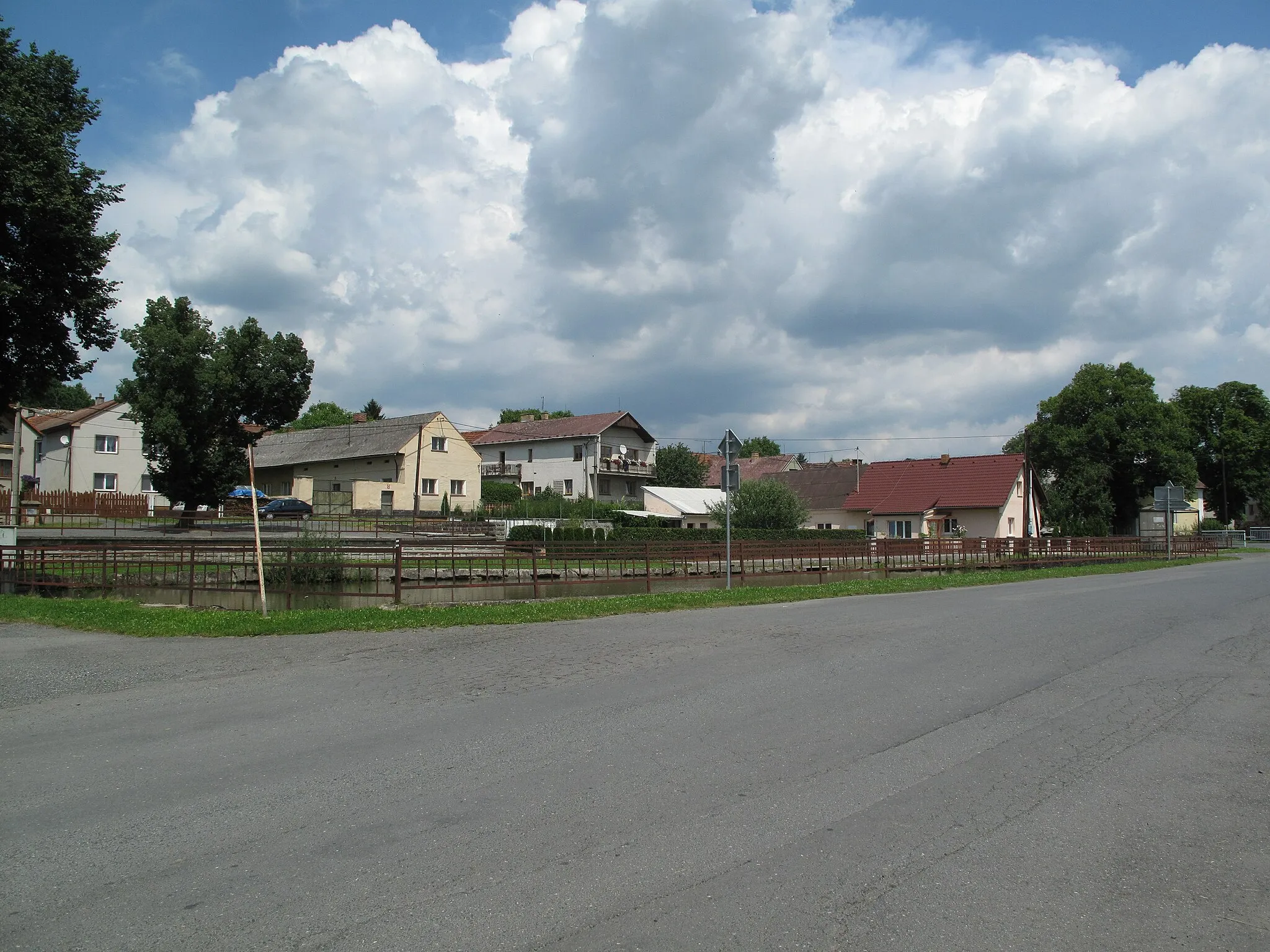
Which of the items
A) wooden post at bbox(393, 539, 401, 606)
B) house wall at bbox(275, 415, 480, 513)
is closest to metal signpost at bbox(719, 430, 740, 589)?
A: wooden post at bbox(393, 539, 401, 606)

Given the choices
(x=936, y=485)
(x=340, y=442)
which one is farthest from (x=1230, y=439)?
(x=340, y=442)

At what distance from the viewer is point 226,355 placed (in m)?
47.0

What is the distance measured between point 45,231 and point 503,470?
52075 mm

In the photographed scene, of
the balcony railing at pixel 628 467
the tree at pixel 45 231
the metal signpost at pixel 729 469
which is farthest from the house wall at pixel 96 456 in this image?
the metal signpost at pixel 729 469

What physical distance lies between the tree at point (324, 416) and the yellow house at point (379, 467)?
111 ft

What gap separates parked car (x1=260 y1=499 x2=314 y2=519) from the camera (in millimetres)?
49250

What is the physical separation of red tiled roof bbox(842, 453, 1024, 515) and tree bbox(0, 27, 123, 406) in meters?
50.6

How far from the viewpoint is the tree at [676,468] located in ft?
260

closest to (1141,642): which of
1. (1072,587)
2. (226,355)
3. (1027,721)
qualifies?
(1027,721)

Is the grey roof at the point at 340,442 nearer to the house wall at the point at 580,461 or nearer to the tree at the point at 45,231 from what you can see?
the house wall at the point at 580,461

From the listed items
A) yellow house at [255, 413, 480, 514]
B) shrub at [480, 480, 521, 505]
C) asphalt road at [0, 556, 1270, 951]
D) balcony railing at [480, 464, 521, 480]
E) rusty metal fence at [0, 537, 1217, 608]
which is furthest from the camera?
balcony railing at [480, 464, 521, 480]

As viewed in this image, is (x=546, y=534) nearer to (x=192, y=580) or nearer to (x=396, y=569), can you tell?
(x=396, y=569)

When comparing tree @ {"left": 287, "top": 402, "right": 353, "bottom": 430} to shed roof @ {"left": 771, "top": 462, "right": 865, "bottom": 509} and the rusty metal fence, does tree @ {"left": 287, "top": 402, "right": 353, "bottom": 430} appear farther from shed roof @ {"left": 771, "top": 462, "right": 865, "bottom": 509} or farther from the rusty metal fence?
the rusty metal fence

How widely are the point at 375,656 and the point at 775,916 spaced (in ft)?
26.8
